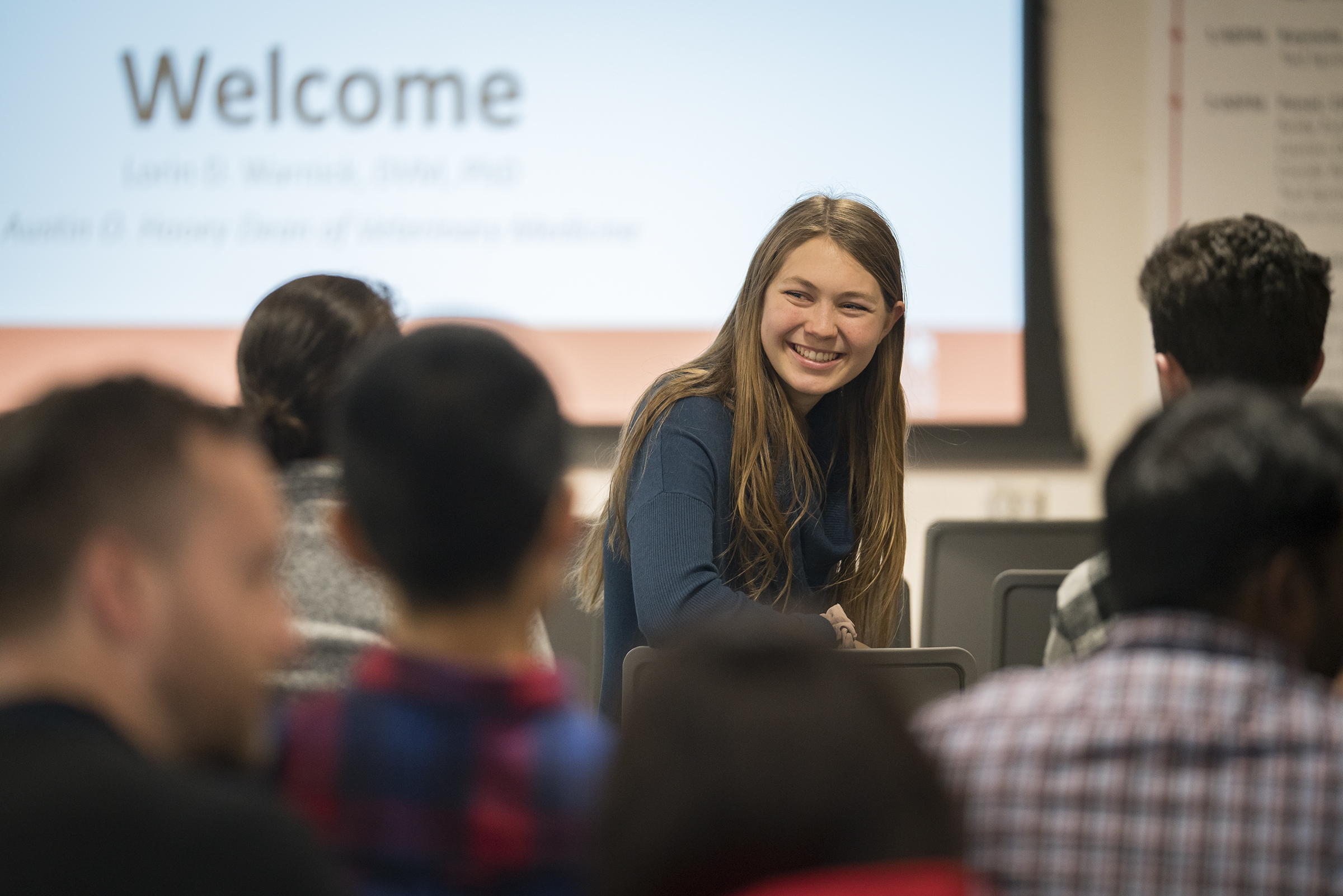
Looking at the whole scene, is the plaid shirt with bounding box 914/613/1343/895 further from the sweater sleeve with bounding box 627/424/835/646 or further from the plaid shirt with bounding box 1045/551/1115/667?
the sweater sleeve with bounding box 627/424/835/646

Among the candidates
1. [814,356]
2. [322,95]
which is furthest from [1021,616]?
[322,95]

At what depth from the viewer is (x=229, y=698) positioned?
28.1 inches

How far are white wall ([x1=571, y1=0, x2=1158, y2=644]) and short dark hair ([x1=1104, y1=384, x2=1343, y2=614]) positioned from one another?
266cm

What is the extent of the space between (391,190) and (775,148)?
3.64 ft

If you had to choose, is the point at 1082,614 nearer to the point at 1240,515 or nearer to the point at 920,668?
the point at 920,668

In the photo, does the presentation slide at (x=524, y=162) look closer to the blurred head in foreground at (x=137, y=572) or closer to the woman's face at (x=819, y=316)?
the woman's face at (x=819, y=316)

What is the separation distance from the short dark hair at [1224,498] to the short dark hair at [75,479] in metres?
0.65

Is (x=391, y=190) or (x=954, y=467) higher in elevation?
(x=391, y=190)

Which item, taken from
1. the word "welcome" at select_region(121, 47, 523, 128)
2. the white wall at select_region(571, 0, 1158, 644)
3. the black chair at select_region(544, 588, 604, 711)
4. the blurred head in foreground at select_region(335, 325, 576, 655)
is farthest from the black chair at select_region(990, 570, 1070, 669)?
the word "welcome" at select_region(121, 47, 523, 128)

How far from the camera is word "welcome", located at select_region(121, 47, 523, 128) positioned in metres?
3.41

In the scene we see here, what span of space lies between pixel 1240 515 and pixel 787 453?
3.74 feet

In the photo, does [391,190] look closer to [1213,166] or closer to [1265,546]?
[1213,166]

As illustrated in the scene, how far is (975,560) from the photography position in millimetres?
1701

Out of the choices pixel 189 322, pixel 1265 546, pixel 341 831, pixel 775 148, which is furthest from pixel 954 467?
pixel 341 831
